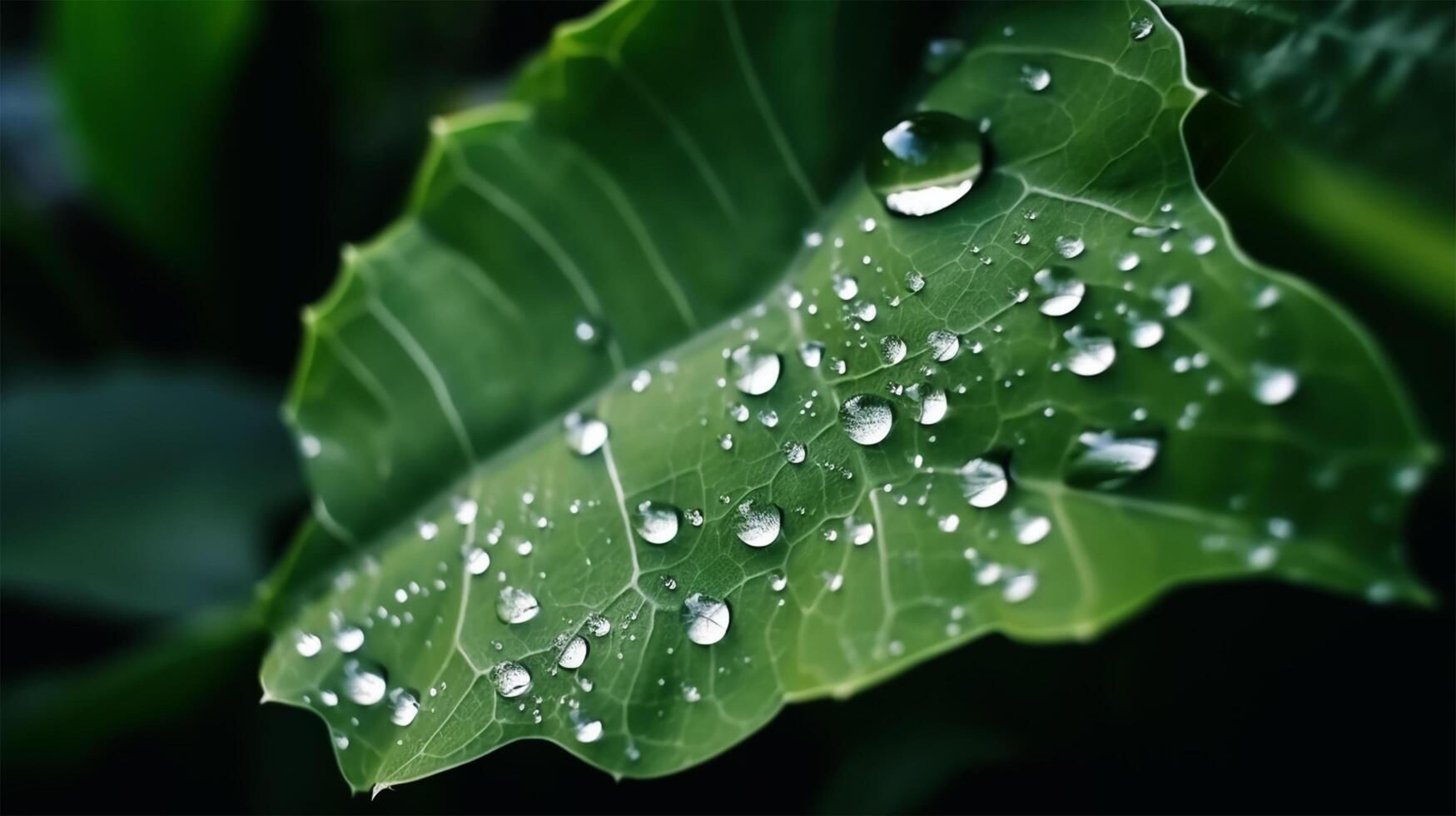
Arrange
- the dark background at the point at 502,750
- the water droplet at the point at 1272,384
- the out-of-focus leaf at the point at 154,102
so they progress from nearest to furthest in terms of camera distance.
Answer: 1. the water droplet at the point at 1272,384
2. the dark background at the point at 502,750
3. the out-of-focus leaf at the point at 154,102

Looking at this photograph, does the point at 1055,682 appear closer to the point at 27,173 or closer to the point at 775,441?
the point at 775,441

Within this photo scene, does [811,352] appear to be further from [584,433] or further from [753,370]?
[584,433]

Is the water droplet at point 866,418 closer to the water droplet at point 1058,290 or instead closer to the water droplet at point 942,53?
the water droplet at point 1058,290

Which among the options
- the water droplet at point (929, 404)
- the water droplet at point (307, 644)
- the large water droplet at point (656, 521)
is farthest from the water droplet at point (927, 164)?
the water droplet at point (307, 644)

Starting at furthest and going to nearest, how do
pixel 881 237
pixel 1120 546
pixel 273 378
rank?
pixel 273 378
pixel 881 237
pixel 1120 546

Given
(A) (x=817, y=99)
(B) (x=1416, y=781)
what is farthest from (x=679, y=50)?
(B) (x=1416, y=781)

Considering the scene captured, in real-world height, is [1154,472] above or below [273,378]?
above

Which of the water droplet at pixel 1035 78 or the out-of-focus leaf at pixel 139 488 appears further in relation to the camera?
the out-of-focus leaf at pixel 139 488
